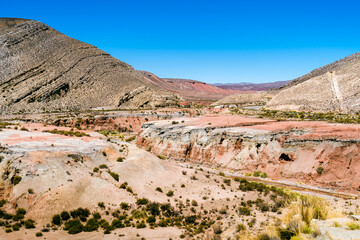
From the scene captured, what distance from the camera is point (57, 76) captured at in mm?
70250

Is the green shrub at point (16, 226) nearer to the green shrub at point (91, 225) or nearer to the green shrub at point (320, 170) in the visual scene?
the green shrub at point (91, 225)

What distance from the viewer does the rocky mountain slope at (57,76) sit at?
63.2m

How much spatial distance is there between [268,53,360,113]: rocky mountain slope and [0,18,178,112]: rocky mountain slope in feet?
104

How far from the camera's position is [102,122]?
53.9m

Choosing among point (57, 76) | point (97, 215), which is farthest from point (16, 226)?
point (57, 76)

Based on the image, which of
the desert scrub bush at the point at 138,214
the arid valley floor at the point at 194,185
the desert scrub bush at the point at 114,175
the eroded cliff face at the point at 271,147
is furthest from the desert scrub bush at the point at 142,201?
the eroded cliff face at the point at 271,147

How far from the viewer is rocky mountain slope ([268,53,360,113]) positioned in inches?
2048

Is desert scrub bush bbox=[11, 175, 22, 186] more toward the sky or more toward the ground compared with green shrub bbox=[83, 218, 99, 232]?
more toward the sky

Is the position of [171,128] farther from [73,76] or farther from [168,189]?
[73,76]

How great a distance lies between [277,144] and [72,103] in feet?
176

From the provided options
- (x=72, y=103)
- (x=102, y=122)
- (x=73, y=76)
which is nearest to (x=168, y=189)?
(x=102, y=122)

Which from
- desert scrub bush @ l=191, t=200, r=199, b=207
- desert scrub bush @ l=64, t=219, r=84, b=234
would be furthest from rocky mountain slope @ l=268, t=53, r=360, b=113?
desert scrub bush @ l=64, t=219, r=84, b=234

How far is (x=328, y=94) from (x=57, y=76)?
6621cm

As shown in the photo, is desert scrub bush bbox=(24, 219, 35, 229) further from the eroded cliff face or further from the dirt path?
the eroded cliff face
